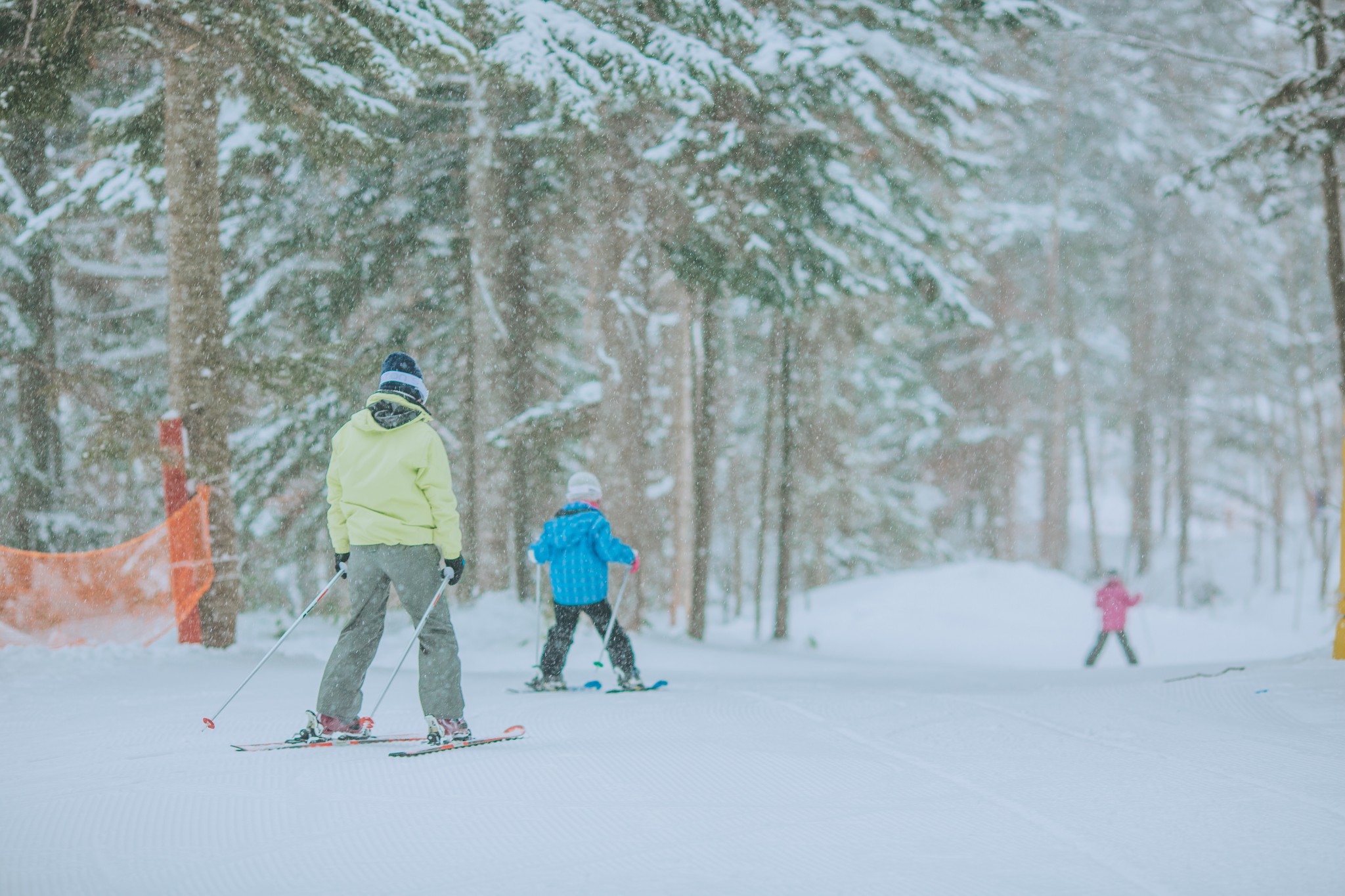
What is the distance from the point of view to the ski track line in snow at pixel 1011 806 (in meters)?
3.89

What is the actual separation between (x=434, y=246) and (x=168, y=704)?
1037 centimetres

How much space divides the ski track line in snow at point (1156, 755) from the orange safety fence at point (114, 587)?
→ 6463 mm

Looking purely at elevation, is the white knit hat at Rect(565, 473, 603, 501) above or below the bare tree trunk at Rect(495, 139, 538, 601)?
below

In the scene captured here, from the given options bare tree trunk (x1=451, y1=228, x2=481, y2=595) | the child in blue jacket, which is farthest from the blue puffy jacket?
bare tree trunk (x1=451, y1=228, x2=481, y2=595)

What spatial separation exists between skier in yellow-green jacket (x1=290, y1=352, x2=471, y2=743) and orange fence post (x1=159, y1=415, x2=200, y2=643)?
424 cm

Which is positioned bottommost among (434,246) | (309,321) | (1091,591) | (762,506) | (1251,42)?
(1091,591)

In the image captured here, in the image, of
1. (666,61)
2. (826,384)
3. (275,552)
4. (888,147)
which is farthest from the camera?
(826,384)

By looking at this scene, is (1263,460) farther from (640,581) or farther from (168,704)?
(168,704)

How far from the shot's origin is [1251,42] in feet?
84.8

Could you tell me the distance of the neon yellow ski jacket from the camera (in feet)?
19.2

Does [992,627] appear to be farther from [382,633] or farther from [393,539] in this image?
[393,539]

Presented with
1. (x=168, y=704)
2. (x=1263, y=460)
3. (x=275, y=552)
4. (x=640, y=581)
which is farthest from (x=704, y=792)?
(x=1263, y=460)

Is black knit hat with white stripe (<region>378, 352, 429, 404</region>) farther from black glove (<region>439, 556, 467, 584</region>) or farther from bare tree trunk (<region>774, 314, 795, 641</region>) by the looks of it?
bare tree trunk (<region>774, 314, 795, 641</region>)

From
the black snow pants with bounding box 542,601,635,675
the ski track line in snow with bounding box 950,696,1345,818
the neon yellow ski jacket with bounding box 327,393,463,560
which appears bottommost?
the ski track line in snow with bounding box 950,696,1345,818
